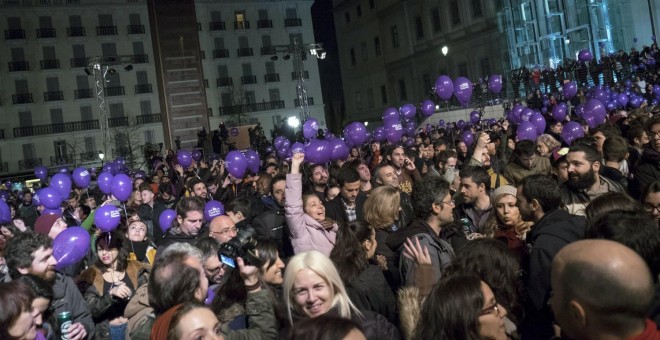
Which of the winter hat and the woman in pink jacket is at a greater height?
the winter hat

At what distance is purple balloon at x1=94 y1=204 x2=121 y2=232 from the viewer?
570 cm

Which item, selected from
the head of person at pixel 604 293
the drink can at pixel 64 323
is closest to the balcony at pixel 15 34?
the drink can at pixel 64 323

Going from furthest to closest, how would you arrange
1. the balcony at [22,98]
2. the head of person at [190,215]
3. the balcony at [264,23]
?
the balcony at [264,23], the balcony at [22,98], the head of person at [190,215]

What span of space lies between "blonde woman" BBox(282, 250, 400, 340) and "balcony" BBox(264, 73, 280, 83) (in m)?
55.8

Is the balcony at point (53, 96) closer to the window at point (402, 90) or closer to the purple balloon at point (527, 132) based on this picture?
the window at point (402, 90)

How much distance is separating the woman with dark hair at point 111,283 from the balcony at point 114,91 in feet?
165

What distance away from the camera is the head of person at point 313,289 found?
3049 mm

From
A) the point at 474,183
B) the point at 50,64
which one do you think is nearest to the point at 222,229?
the point at 474,183

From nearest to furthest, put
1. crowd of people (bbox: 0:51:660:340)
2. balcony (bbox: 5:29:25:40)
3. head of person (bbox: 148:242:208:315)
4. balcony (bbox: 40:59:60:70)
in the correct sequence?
crowd of people (bbox: 0:51:660:340)
head of person (bbox: 148:242:208:315)
balcony (bbox: 5:29:25:40)
balcony (bbox: 40:59:60:70)

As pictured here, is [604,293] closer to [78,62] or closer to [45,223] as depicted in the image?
[45,223]

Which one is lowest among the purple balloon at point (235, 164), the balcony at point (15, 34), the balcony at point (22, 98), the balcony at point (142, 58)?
the purple balloon at point (235, 164)

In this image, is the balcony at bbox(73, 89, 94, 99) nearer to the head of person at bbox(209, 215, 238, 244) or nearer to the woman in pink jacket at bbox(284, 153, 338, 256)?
the head of person at bbox(209, 215, 238, 244)

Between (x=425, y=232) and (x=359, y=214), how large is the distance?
6.79ft

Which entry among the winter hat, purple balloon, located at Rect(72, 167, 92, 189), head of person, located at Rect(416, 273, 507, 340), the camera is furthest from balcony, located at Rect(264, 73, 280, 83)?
head of person, located at Rect(416, 273, 507, 340)
